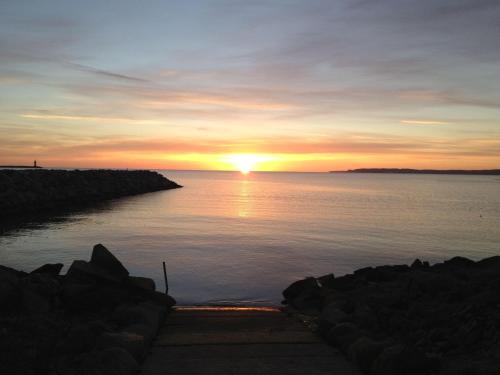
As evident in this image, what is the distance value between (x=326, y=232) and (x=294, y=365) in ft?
86.2

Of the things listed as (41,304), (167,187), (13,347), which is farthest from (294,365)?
(167,187)

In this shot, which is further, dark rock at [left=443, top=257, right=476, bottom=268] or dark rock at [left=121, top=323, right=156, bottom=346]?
dark rock at [left=443, top=257, right=476, bottom=268]

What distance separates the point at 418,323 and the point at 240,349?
11.0 ft

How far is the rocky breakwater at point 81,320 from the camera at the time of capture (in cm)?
573

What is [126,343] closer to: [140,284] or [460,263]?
[140,284]

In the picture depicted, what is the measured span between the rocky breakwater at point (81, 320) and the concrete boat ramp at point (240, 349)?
15.5 inches

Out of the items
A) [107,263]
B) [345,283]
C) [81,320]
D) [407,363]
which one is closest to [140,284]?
[107,263]

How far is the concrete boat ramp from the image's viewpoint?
244 inches

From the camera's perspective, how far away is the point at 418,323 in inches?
314

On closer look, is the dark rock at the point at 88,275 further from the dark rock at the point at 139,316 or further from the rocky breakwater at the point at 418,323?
the rocky breakwater at the point at 418,323

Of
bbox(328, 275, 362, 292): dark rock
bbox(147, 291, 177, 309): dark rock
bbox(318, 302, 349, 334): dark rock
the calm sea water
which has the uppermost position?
bbox(318, 302, 349, 334): dark rock

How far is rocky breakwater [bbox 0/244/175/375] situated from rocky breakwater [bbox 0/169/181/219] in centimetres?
2740

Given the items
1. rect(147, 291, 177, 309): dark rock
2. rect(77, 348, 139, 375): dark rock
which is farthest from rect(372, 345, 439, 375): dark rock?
rect(147, 291, 177, 309): dark rock

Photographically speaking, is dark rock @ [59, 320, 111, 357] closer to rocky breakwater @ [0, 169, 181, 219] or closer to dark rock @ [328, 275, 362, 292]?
dark rock @ [328, 275, 362, 292]
